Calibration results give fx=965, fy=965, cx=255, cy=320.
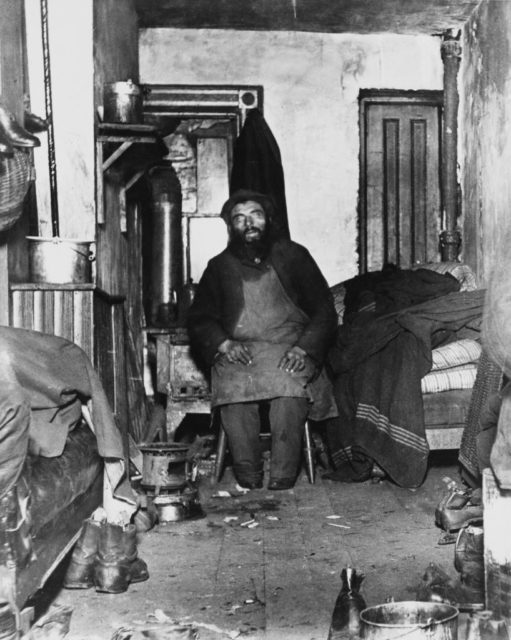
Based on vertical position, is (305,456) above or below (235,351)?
below

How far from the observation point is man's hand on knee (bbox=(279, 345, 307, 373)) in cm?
576

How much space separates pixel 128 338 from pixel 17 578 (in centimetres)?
418

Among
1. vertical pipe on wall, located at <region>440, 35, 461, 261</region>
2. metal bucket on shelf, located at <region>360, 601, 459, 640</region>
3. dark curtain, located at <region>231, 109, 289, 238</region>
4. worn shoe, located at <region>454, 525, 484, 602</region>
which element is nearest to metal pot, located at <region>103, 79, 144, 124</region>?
dark curtain, located at <region>231, 109, 289, 238</region>

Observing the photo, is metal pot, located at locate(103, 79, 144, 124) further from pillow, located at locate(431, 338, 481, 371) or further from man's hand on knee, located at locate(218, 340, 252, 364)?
pillow, located at locate(431, 338, 481, 371)

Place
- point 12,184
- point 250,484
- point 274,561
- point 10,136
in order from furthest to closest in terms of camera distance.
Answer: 1. point 250,484
2. point 12,184
3. point 274,561
4. point 10,136

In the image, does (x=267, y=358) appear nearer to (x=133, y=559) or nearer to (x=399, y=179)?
(x=133, y=559)

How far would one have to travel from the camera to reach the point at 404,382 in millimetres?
5531

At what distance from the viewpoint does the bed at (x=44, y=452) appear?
2588 millimetres

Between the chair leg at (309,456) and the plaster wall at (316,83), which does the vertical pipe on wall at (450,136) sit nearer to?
the plaster wall at (316,83)

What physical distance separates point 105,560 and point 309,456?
2.54 m

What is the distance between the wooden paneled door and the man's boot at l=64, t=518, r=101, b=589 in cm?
471

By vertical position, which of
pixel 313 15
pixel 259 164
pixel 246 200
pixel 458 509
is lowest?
pixel 458 509

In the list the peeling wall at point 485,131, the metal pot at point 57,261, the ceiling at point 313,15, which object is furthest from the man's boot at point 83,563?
the ceiling at point 313,15

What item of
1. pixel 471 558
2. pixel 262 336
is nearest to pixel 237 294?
pixel 262 336
